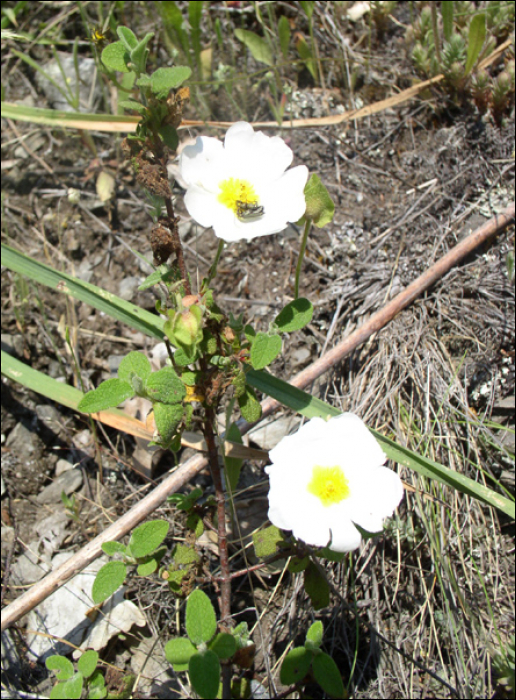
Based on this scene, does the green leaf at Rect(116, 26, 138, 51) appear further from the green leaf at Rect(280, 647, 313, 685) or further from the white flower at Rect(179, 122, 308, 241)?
the green leaf at Rect(280, 647, 313, 685)

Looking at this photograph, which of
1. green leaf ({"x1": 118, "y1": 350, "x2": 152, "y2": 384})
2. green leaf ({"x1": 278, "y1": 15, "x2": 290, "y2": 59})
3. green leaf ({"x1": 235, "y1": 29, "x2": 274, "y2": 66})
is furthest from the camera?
green leaf ({"x1": 235, "y1": 29, "x2": 274, "y2": 66})

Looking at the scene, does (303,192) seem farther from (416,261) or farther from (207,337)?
(416,261)

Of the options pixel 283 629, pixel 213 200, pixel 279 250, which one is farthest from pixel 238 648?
pixel 279 250

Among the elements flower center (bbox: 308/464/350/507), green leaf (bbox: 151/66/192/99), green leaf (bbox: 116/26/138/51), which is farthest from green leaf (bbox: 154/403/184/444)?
green leaf (bbox: 116/26/138/51)

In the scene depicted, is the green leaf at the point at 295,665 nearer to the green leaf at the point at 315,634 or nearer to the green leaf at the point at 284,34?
the green leaf at the point at 315,634

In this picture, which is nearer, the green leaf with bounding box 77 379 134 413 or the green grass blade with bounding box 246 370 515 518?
the green leaf with bounding box 77 379 134 413

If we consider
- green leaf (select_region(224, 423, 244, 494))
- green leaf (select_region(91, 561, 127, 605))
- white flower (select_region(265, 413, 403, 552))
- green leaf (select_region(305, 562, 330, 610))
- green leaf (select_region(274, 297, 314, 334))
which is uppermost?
green leaf (select_region(274, 297, 314, 334))

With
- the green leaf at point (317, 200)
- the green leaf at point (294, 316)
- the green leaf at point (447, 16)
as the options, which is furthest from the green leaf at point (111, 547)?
the green leaf at point (447, 16)
